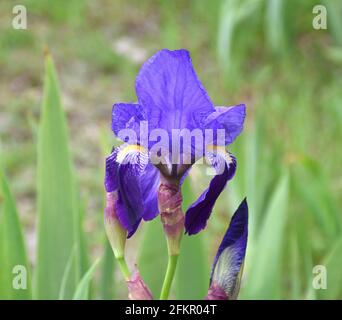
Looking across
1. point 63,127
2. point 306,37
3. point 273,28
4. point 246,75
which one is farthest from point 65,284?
point 306,37

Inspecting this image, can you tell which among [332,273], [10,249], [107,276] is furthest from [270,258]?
[10,249]

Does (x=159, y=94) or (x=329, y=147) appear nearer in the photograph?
(x=159, y=94)

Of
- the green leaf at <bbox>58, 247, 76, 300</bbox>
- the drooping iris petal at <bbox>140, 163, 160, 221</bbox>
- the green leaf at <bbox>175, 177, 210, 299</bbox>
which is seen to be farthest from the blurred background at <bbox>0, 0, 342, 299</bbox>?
the drooping iris petal at <bbox>140, 163, 160, 221</bbox>

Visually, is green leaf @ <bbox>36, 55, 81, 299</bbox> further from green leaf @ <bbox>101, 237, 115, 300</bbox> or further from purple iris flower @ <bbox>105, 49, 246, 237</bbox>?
purple iris flower @ <bbox>105, 49, 246, 237</bbox>

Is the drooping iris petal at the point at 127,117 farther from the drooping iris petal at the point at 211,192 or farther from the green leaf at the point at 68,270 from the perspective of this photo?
the green leaf at the point at 68,270

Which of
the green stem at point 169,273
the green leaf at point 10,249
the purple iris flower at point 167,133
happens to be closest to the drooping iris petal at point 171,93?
the purple iris flower at point 167,133

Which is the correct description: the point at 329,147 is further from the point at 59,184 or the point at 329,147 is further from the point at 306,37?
the point at 59,184

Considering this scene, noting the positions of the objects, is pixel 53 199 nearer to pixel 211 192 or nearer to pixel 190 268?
pixel 190 268
